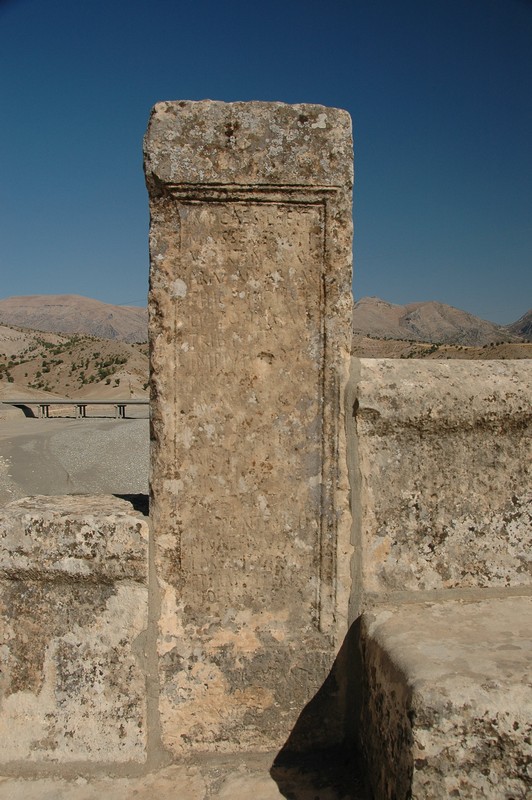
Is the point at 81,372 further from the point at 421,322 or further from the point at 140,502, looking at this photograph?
the point at 421,322

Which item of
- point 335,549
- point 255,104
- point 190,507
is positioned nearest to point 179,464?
point 190,507

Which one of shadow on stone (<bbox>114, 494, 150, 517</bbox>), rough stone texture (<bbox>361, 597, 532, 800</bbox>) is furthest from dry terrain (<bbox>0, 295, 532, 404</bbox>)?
rough stone texture (<bbox>361, 597, 532, 800</bbox>)

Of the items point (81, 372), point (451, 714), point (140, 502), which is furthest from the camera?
point (81, 372)

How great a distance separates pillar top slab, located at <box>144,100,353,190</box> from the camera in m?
1.99

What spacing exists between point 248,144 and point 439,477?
4.20 feet

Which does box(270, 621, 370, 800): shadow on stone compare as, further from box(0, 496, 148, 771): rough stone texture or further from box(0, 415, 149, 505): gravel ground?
box(0, 415, 149, 505): gravel ground

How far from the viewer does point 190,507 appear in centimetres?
204

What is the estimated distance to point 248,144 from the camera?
2.00 metres

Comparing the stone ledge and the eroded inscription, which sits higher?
the eroded inscription

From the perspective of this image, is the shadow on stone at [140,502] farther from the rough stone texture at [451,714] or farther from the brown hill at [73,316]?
the brown hill at [73,316]

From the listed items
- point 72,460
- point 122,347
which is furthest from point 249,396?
point 122,347

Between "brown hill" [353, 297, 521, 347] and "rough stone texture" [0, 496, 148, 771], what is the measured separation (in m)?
95.7

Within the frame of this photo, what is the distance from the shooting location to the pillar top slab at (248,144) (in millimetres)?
1985

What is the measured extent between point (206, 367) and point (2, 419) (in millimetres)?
12801
